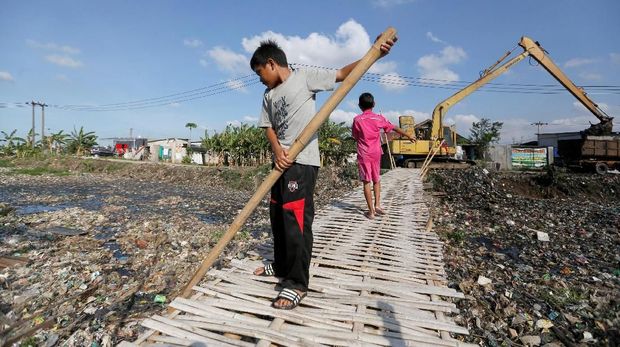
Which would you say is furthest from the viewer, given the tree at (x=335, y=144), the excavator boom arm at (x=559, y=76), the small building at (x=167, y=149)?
the small building at (x=167, y=149)

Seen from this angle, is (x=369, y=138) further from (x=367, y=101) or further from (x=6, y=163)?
(x=6, y=163)

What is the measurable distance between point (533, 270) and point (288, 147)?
3416 mm

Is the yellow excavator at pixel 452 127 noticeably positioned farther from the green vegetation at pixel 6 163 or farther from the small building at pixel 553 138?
the green vegetation at pixel 6 163

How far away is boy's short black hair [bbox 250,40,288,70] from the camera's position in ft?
7.55

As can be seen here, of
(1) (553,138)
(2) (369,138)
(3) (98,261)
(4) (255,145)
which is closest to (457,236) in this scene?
(2) (369,138)

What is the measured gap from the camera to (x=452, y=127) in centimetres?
1750

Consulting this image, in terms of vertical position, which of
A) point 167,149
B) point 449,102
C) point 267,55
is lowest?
point 267,55

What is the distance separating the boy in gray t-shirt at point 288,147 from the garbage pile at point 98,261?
4.33 feet

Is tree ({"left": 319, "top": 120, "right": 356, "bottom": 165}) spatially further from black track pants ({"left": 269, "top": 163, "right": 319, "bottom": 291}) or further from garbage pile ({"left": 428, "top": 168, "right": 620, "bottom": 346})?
black track pants ({"left": 269, "top": 163, "right": 319, "bottom": 291})

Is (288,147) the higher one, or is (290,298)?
(288,147)

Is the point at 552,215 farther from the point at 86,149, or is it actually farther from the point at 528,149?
the point at 86,149

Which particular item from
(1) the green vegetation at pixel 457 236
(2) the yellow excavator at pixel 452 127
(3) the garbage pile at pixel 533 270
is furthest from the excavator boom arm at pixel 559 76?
(1) the green vegetation at pixel 457 236

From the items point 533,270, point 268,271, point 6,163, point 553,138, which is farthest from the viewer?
point 553,138

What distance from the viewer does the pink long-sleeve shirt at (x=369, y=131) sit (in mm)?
4855
